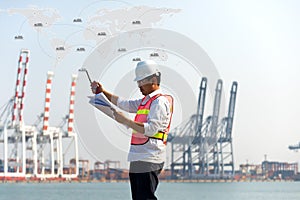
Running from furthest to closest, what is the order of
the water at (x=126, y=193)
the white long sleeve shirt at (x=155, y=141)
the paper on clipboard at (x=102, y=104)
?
the water at (x=126, y=193), the white long sleeve shirt at (x=155, y=141), the paper on clipboard at (x=102, y=104)

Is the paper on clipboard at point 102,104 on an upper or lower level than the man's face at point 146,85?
lower

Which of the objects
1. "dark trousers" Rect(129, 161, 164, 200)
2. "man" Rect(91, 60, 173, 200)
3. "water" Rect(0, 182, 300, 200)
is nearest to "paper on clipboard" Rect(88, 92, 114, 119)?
"man" Rect(91, 60, 173, 200)

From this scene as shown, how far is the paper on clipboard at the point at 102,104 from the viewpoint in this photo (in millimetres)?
3666

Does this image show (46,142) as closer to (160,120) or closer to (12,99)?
(12,99)

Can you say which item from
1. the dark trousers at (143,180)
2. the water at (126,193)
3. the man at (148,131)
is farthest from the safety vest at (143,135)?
the water at (126,193)

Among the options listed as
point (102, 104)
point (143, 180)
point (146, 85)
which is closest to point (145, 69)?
point (146, 85)

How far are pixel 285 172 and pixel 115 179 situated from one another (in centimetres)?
4686

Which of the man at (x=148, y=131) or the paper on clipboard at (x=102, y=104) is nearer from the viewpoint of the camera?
the paper on clipboard at (x=102, y=104)

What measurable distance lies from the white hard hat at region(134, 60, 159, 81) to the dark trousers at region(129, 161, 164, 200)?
0.50 meters

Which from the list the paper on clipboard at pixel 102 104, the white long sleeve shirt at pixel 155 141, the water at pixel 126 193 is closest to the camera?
the paper on clipboard at pixel 102 104

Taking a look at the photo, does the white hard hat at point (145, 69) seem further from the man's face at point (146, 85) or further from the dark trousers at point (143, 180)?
the dark trousers at point (143, 180)

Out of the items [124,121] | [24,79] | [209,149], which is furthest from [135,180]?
[209,149]

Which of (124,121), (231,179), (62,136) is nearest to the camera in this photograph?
(124,121)

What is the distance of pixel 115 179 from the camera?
127375 millimetres
